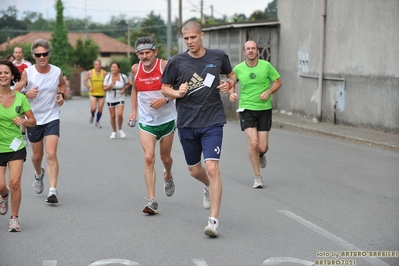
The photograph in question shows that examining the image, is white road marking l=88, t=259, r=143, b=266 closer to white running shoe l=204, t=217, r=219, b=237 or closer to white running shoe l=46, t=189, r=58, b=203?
white running shoe l=204, t=217, r=219, b=237

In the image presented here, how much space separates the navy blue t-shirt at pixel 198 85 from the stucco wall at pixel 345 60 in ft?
35.8

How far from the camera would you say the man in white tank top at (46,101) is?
9.73 meters

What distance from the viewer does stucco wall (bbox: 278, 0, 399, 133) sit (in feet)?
61.5

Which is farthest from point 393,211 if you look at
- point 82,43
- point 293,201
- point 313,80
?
point 82,43

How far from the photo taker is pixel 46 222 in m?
8.68

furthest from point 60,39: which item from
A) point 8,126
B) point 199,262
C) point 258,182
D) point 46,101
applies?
point 199,262

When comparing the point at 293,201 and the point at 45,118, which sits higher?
the point at 45,118

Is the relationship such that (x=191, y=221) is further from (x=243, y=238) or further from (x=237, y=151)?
(x=237, y=151)

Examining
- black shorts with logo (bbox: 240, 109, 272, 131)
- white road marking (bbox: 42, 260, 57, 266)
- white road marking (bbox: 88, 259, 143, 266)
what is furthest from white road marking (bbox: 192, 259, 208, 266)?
black shorts with logo (bbox: 240, 109, 272, 131)

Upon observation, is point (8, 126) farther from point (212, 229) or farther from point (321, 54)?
point (321, 54)

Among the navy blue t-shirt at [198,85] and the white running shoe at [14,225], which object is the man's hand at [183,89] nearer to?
the navy blue t-shirt at [198,85]

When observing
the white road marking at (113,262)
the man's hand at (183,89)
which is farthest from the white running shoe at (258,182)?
the white road marking at (113,262)

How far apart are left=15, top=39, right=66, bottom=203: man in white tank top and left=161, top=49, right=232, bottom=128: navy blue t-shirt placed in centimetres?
225

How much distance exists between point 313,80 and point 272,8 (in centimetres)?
10137
